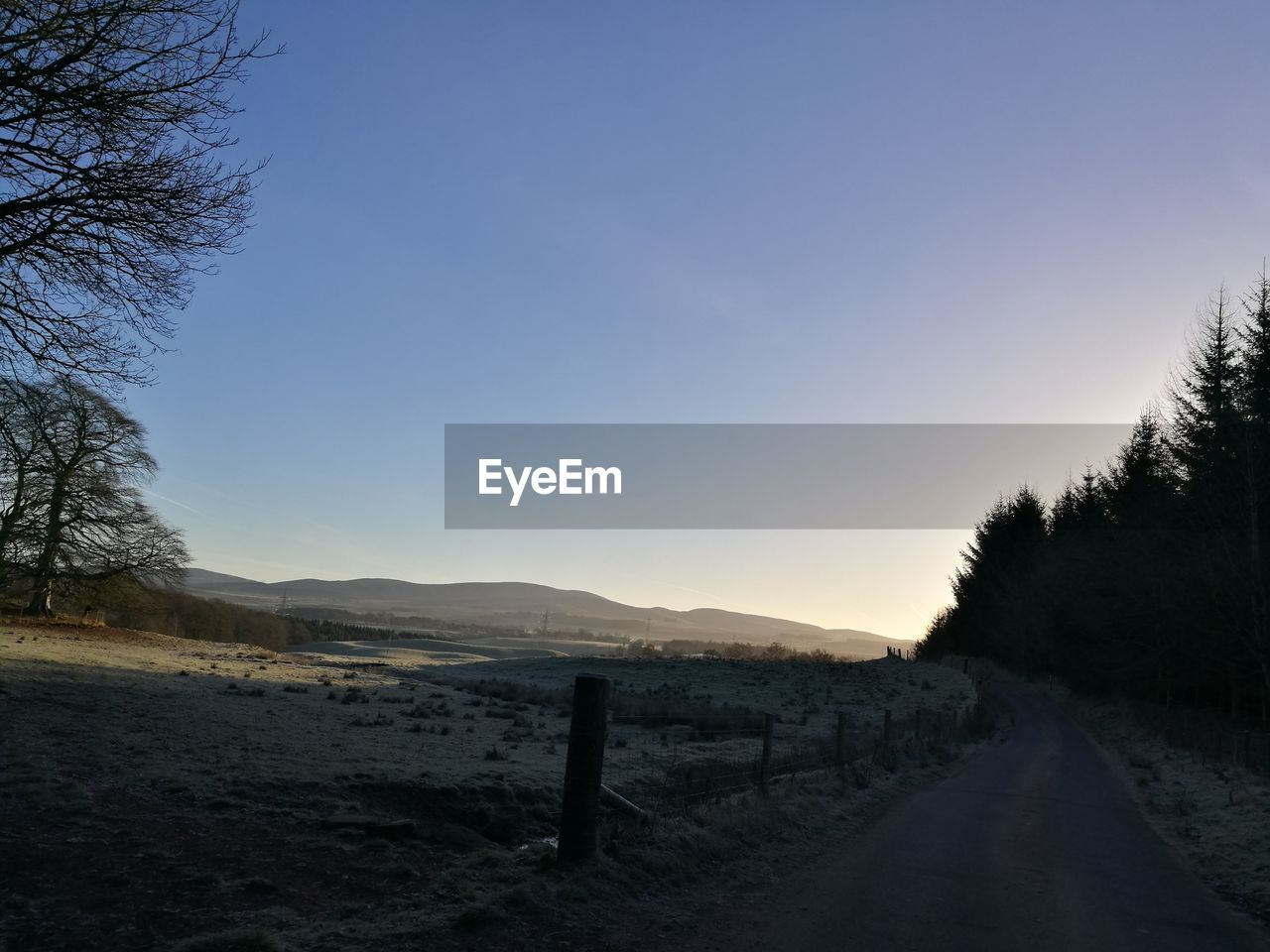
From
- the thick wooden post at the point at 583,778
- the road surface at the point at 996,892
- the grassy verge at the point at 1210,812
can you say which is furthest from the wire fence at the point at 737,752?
the grassy verge at the point at 1210,812

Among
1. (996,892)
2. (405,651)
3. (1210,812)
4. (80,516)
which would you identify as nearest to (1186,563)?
(1210,812)

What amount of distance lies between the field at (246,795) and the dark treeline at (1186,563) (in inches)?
498

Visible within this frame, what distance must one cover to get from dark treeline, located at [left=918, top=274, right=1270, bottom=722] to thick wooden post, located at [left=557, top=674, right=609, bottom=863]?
24.8 m

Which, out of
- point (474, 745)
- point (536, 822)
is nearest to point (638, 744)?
point (474, 745)

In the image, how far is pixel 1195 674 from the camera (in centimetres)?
3353

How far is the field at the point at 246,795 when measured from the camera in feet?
20.6

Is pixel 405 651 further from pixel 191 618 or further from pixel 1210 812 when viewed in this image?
pixel 1210 812

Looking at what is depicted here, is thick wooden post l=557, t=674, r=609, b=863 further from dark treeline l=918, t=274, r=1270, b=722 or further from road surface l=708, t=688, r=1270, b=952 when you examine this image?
dark treeline l=918, t=274, r=1270, b=722

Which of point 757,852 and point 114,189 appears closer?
point 114,189

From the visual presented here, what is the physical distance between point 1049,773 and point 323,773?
1716 cm

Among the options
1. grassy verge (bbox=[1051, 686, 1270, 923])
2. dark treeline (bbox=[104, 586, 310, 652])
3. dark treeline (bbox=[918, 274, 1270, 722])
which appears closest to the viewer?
grassy verge (bbox=[1051, 686, 1270, 923])

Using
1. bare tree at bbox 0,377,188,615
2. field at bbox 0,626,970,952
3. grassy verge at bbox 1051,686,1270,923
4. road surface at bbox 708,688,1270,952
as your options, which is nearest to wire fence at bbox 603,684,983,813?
field at bbox 0,626,970,952

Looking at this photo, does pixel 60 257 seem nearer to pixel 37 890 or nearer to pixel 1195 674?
pixel 37 890

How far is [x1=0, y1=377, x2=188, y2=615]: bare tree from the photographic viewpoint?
27469 millimetres
